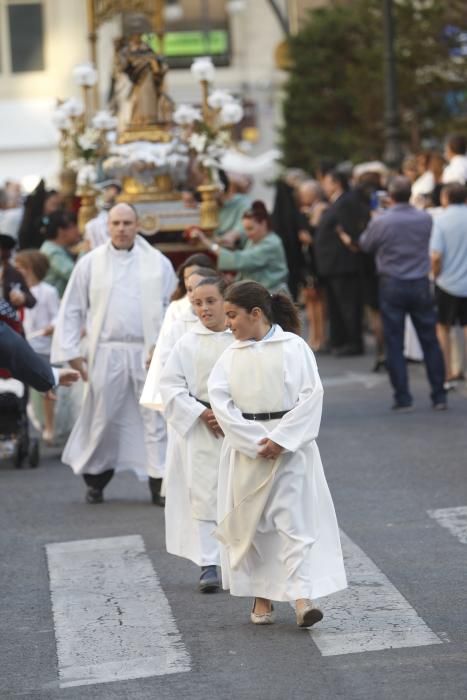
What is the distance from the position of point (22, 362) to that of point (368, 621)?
2.01 metres

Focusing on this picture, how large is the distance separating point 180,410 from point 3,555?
1842 mm

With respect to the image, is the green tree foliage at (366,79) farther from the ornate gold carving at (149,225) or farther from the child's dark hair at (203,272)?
the child's dark hair at (203,272)

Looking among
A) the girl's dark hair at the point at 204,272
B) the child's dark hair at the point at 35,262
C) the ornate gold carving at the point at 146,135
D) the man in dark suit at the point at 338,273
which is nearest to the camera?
the girl's dark hair at the point at 204,272

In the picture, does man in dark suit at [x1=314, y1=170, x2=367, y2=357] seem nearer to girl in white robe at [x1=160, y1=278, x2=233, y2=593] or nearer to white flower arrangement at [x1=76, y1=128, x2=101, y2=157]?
white flower arrangement at [x1=76, y1=128, x2=101, y2=157]

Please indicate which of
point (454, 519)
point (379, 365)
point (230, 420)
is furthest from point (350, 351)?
point (230, 420)

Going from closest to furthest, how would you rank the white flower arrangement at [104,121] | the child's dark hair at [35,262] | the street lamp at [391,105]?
the child's dark hair at [35,262] < the white flower arrangement at [104,121] < the street lamp at [391,105]

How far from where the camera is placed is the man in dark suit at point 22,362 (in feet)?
26.0

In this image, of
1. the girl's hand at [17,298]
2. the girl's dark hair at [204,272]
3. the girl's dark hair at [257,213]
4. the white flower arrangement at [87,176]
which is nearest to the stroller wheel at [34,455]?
the girl's hand at [17,298]

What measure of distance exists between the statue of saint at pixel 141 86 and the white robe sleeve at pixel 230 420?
8139 mm

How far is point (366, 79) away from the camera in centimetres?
3219

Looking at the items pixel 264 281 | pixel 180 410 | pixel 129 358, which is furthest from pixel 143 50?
pixel 180 410

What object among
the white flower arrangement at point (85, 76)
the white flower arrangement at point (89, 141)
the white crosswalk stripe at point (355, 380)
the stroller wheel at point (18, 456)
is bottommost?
the white crosswalk stripe at point (355, 380)

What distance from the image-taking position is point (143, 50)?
1553cm

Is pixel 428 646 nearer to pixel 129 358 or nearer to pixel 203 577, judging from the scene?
pixel 203 577
